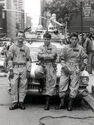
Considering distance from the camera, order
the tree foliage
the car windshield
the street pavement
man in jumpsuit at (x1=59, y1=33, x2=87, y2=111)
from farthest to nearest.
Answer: the tree foliage → the car windshield → man in jumpsuit at (x1=59, y1=33, x2=87, y2=111) → the street pavement

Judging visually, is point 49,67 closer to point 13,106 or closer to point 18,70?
point 18,70

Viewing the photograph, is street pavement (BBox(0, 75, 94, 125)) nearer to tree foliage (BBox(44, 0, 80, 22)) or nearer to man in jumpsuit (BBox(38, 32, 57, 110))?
man in jumpsuit (BBox(38, 32, 57, 110))

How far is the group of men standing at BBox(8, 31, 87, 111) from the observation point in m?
7.77

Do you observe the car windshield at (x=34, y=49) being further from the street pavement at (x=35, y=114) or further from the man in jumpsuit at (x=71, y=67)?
the man in jumpsuit at (x=71, y=67)

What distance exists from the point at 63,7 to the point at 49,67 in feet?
91.1

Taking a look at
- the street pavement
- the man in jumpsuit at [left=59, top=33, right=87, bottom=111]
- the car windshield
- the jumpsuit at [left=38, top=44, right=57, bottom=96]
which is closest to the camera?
the street pavement

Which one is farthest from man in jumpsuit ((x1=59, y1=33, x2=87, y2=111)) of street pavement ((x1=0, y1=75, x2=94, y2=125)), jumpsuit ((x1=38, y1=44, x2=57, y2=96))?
street pavement ((x1=0, y1=75, x2=94, y2=125))

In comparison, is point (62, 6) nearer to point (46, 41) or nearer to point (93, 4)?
point (93, 4)

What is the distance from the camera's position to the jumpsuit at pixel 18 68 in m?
7.82

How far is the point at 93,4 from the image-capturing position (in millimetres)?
29188

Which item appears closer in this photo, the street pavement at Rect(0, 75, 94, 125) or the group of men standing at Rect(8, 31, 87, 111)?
the street pavement at Rect(0, 75, 94, 125)

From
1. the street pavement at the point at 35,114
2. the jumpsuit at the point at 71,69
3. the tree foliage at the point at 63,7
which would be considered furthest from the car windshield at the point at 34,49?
the tree foliage at the point at 63,7

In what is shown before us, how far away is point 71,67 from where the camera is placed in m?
7.76

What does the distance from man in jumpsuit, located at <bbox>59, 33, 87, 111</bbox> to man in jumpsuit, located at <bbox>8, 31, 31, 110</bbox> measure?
86cm
